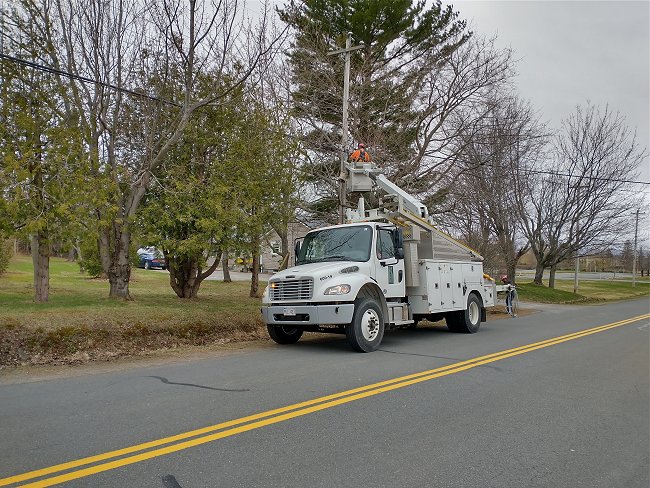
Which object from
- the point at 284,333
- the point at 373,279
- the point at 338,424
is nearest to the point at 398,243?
the point at 373,279

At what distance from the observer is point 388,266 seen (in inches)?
442

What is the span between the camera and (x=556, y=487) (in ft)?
13.3

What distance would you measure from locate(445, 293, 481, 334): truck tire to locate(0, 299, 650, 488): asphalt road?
4.67 meters

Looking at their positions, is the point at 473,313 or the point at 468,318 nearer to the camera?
the point at 468,318

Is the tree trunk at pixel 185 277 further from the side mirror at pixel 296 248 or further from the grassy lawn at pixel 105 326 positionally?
the side mirror at pixel 296 248

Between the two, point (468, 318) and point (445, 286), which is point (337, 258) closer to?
point (445, 286)

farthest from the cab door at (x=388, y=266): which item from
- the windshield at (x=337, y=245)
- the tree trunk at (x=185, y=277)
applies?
the tree trunk at (x=185, y=277)

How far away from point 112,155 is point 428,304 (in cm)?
884

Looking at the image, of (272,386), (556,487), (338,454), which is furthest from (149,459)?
(556,487)

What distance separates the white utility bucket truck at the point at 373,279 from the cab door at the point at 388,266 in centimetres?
2

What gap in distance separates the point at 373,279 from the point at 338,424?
5516mm

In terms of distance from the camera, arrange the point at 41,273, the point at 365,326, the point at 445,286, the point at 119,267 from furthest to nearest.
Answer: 1. the point at 119,267
2. the point at 445,286
3. the point at 41,273
4. the point at 365,326

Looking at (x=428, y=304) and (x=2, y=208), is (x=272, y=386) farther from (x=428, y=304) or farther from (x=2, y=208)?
(x=2, y=208)

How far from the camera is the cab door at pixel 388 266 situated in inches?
432
